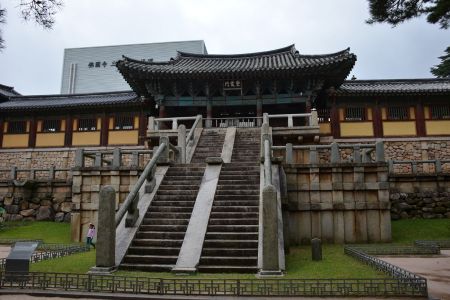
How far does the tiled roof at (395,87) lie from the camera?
2462 centimetres

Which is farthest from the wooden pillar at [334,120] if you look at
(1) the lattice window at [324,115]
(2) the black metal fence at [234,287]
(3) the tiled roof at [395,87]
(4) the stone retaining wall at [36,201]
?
(2) the black metal fence at [234,287]

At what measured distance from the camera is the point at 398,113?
2548cm

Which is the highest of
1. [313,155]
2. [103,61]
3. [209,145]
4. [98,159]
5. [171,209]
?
[103,61]

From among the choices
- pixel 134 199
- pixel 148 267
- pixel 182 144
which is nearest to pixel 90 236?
pixel 134 199

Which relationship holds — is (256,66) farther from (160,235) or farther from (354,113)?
(160,235)

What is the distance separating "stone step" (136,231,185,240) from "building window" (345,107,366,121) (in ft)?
60.7

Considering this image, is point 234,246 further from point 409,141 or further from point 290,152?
point 409,141

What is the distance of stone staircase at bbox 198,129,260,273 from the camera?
917 centimetres

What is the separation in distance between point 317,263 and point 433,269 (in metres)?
2.86

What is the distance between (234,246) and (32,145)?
2374cm

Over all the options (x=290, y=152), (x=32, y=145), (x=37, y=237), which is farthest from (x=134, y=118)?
(x=290, y=152)

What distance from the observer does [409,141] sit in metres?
25.0

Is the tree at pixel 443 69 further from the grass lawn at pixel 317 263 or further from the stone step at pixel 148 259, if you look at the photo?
the stone step at pixel 148 259

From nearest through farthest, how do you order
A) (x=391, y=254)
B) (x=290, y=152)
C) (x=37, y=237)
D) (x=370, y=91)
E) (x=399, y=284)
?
1. (x=399, y=284)
2. (x=391, y=254)
3. (x=290, y=152)
4. (x=37, y=237)
5. (x=370, y=91)
